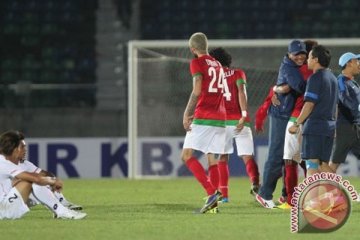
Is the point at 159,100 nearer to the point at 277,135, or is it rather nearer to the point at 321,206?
the point at 277,135

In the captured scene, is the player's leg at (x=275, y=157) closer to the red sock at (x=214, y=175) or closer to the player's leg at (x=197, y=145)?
the red sock at (x=214, y=175)

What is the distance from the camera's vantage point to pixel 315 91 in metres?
9.17

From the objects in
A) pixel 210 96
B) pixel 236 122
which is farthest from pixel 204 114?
pixel 236 122

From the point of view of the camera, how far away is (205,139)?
9922mm

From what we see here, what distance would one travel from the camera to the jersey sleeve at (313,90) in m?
9.16

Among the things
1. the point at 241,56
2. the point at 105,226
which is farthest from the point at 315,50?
the point at 241,56

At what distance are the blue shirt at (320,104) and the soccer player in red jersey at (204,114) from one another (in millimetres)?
1026

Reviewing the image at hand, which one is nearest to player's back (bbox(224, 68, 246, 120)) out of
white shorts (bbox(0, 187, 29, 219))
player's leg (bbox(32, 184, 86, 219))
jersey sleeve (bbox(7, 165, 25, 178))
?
player's leg (bbox(32, 184, 86, 219))

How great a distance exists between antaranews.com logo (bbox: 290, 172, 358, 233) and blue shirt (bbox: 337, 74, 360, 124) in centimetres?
303

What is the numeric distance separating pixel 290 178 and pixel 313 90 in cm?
151

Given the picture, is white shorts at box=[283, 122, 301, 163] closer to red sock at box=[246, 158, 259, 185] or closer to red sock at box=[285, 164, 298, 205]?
red sock at box=[285, 164, 298, 205]

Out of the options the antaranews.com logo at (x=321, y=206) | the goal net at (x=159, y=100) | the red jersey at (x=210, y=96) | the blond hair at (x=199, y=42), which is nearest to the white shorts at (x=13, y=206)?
the red jersey at (x=210, y=96)

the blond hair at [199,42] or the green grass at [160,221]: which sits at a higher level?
the blond hair at [199,42]

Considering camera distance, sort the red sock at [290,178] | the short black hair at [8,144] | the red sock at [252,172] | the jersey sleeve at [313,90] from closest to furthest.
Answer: the short black hair at [8,144] < the jersey sleeve at [313,90] < the red sock at [290,178] < the red sock at [252,172]
